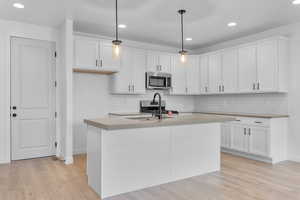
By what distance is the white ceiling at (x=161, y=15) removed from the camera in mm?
3219

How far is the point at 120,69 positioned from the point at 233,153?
122 inches

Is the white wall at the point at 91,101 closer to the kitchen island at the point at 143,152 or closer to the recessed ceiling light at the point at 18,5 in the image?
the recessed ceiling light at the point at 18,5

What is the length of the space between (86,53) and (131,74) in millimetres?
1105

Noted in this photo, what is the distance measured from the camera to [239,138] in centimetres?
440


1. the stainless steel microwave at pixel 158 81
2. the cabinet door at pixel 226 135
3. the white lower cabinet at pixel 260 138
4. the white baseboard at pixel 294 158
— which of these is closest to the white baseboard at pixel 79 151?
the stainless steel microwave at pixel 158 81

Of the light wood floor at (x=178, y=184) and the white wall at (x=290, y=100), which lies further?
the white wall at (x=290, y=100)

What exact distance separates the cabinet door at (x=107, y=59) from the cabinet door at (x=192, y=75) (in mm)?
1987

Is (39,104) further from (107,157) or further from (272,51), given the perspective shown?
(272,51)

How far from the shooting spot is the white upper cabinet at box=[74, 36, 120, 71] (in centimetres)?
421

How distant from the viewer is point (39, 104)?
14.0 ft

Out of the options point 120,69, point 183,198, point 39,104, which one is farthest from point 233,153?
point 39,104

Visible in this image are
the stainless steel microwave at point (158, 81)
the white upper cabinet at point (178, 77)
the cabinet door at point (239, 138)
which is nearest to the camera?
the cabinet door at point (239, 138)

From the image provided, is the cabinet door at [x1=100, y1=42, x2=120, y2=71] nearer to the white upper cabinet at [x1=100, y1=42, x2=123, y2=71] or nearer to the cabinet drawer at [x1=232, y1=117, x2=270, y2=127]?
the white upper cabinet at [x1=100, y1=42, x2=123, y2=71]

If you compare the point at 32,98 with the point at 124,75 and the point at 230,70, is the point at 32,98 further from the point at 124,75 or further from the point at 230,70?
the point at 230,70
